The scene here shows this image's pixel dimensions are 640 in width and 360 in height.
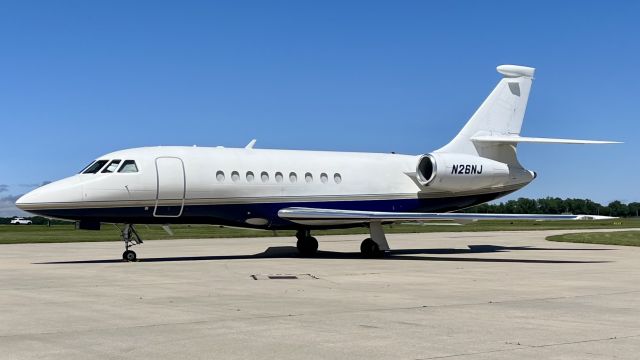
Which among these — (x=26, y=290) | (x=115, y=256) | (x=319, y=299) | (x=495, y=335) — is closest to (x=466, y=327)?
(x=495, y=335)

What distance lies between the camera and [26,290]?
1398 cm

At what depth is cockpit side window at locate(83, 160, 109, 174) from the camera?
21812mm

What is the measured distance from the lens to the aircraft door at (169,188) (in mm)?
22094

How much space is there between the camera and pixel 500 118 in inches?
1123

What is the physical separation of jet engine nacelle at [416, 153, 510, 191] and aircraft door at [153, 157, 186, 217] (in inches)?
338

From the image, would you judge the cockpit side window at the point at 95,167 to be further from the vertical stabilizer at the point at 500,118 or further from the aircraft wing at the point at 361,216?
the vertical stabilizer at the point at 500,118

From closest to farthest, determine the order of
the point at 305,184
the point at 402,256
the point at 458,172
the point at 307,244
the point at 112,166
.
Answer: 1. the point at 112,166
2. the point at 305,184
3. the point at 402,256
4. the point at 307,244
5. the point at 458,172

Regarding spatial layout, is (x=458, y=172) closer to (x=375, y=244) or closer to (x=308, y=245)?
(x=375, y=244)

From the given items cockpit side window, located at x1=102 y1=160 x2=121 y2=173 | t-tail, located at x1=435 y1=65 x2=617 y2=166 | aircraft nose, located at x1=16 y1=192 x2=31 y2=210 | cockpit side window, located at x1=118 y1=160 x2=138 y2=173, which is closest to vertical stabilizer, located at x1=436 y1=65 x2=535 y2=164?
t-tail, located at x1=435 y1=65 x2=617 y2=166

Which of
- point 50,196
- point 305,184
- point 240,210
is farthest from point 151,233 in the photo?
point 50,196

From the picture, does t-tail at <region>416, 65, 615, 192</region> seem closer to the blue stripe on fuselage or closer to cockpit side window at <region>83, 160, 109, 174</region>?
the blue stripe on fuselage

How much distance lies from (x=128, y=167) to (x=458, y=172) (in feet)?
36.1

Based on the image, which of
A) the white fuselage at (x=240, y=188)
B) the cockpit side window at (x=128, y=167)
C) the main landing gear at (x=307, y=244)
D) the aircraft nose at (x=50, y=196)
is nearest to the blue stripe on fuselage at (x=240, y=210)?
the white fuselage at (x=240, y=188)

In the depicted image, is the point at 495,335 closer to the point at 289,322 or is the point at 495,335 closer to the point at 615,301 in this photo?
the point at 289,322
